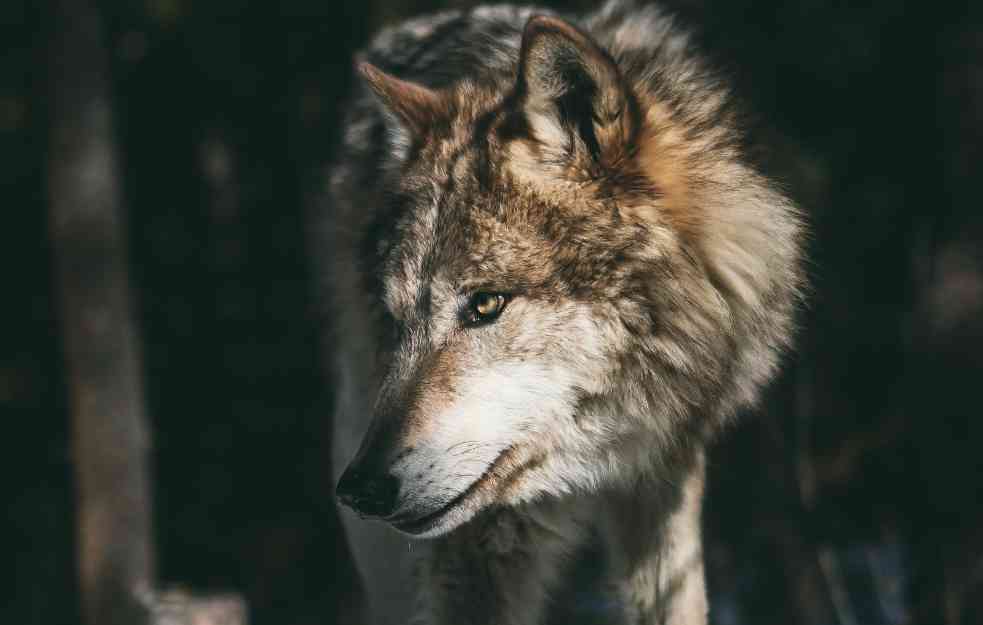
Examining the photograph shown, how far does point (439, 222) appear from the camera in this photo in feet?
9.19

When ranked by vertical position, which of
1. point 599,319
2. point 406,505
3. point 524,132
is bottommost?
point 406,505

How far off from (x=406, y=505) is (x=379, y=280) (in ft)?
2.51

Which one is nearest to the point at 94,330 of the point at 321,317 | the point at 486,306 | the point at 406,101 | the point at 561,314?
the point at 321,317

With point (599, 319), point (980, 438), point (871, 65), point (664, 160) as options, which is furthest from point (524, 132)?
point (871, 65)

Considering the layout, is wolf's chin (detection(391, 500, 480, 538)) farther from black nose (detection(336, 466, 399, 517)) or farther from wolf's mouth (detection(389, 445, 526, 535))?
black nose (detection(336, 466, 399, 517))

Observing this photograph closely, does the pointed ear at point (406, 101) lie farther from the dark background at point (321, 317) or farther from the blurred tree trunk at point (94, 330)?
the blurred tree trunk at point (94, 330)

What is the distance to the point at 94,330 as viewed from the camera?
7.41m

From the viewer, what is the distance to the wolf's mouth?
2.57 m

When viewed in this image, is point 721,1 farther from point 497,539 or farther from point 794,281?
point 497,539

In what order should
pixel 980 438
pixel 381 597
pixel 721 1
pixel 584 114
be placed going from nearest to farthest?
pixel 584 114 < pixel 381 597 < pixel 980 438 < pixel 721 1

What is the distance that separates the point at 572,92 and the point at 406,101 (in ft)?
1.95

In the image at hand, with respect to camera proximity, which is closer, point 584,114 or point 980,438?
point 584,114

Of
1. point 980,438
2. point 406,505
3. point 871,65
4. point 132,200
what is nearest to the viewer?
point 406,505

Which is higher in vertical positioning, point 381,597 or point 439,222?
point 439,222
